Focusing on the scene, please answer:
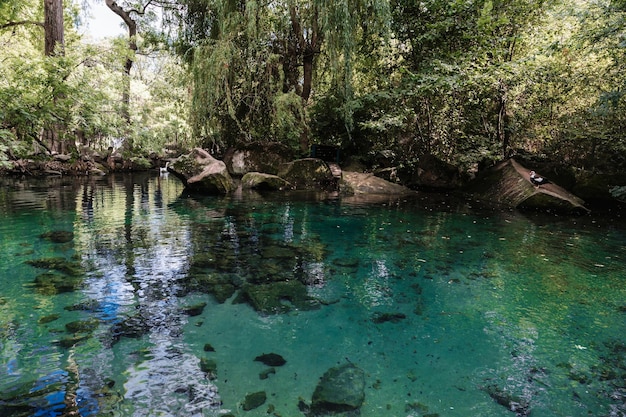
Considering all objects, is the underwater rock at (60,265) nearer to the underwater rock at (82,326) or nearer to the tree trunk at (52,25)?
the underwater rock at (82,326)

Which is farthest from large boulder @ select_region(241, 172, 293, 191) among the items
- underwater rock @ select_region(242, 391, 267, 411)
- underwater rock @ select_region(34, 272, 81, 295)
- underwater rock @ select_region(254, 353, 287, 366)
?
underwater rock @ select_region(242, 391, 267, 411)

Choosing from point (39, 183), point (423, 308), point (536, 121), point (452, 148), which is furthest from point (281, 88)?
point (423, 308)

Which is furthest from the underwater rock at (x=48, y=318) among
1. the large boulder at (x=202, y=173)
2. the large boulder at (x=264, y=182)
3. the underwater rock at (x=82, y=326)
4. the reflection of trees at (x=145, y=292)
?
the large boulder at (x=264, y=182)

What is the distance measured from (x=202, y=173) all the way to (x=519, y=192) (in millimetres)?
10357

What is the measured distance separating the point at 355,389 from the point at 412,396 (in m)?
0.41

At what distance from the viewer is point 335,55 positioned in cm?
1237

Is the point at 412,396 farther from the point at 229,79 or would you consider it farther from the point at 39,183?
the point at 39,183

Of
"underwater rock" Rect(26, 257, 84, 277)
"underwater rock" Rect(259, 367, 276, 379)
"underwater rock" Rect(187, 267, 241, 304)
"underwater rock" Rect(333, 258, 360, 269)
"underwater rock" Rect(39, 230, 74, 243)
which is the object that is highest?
"underwater rock" Rect(39, 230, 74, 243)

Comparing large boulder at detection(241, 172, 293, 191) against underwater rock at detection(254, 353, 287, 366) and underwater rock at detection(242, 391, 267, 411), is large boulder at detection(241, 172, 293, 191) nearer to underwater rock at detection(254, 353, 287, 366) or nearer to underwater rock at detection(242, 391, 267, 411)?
underwater rock at detection(254, 353, 287, 366)

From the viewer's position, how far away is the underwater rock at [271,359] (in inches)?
117

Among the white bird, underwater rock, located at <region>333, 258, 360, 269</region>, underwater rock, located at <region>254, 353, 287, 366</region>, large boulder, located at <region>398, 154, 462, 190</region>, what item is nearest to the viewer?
underwater rock, located at <region>254, 353, 287, 366</region>

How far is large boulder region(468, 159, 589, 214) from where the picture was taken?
1009cm

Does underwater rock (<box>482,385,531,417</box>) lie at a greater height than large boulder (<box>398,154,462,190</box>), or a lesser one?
lesser

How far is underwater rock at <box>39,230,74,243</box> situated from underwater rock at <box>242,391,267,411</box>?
5.49 m
